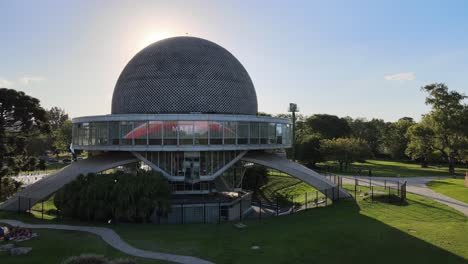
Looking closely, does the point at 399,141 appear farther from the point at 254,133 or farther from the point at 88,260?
the point at 88,260

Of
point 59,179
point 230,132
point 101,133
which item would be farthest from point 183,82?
point 59,179

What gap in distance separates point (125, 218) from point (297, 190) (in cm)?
2479

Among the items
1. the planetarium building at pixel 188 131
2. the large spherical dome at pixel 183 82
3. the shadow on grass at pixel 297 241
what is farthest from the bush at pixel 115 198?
the large spherical dome at pixel 183 82

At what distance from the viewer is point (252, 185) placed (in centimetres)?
4512

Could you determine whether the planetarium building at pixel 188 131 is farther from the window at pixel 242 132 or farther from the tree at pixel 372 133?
the tree at pixel 372 133

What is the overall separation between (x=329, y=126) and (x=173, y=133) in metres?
65.9

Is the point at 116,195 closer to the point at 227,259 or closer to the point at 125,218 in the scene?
the point at 125,218

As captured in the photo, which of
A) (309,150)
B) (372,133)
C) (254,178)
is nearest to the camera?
(254,178)

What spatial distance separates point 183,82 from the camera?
3350cm

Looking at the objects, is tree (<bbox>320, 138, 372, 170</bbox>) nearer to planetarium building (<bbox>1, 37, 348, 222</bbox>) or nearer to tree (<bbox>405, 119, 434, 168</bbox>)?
tree (<bbox>405, 119, 434, 168</bbox>)

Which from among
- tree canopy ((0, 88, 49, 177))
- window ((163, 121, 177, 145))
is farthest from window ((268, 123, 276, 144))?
tree canopy ((0, 88, 49, 177))

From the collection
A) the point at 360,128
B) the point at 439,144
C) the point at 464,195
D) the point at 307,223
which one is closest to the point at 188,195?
the point at 307,223

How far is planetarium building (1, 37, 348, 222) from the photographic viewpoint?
29234 mm

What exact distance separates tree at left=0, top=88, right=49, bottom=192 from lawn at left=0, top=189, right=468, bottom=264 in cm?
598
